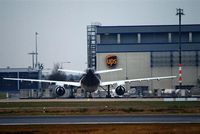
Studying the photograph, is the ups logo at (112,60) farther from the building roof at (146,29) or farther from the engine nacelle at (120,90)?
the engine nacelle at (120,90)

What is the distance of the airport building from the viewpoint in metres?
135

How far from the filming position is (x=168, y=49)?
137m

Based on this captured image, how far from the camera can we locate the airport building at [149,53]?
135m

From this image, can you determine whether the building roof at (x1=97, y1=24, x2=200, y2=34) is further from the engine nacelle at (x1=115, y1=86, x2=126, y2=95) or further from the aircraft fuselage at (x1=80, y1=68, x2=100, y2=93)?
the aircraft fuselage at (x1=80, y1=68, x2=100, y2=93)

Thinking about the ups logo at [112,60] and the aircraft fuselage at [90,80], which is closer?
the aircraft fuselage at [90,80]

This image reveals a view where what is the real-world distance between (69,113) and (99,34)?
88.9 m

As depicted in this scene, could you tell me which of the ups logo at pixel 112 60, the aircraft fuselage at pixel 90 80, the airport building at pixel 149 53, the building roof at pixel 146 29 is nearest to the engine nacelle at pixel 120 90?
the aircraft fuselage at pixel 90 80

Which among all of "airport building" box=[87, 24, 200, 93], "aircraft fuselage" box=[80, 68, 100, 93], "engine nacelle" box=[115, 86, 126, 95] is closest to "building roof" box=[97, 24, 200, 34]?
"airport building" box=[87, 24, 200, 93]

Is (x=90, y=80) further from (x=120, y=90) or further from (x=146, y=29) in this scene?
(x=146, y=29)

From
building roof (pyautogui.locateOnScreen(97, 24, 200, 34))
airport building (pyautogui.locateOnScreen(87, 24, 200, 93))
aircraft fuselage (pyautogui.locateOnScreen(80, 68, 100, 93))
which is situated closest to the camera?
aircraft fuselage (pyautogui.locateOnScreen(80, 68, 100, 93))

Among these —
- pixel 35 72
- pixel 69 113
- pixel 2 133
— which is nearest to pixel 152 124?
Answer: pixel 2 133

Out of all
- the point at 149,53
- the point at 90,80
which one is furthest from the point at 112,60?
the point at 90,80

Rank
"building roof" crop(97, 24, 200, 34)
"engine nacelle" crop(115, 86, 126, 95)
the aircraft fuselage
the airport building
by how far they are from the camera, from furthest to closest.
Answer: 1. "building roof" crop(97, 24, 200, 34)
2. the airport building
3. "engine nacelle" crop(115, 86, 126, 95)
4. the aircraft fuselage

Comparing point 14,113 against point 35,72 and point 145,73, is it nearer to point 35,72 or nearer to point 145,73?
point 145,73
